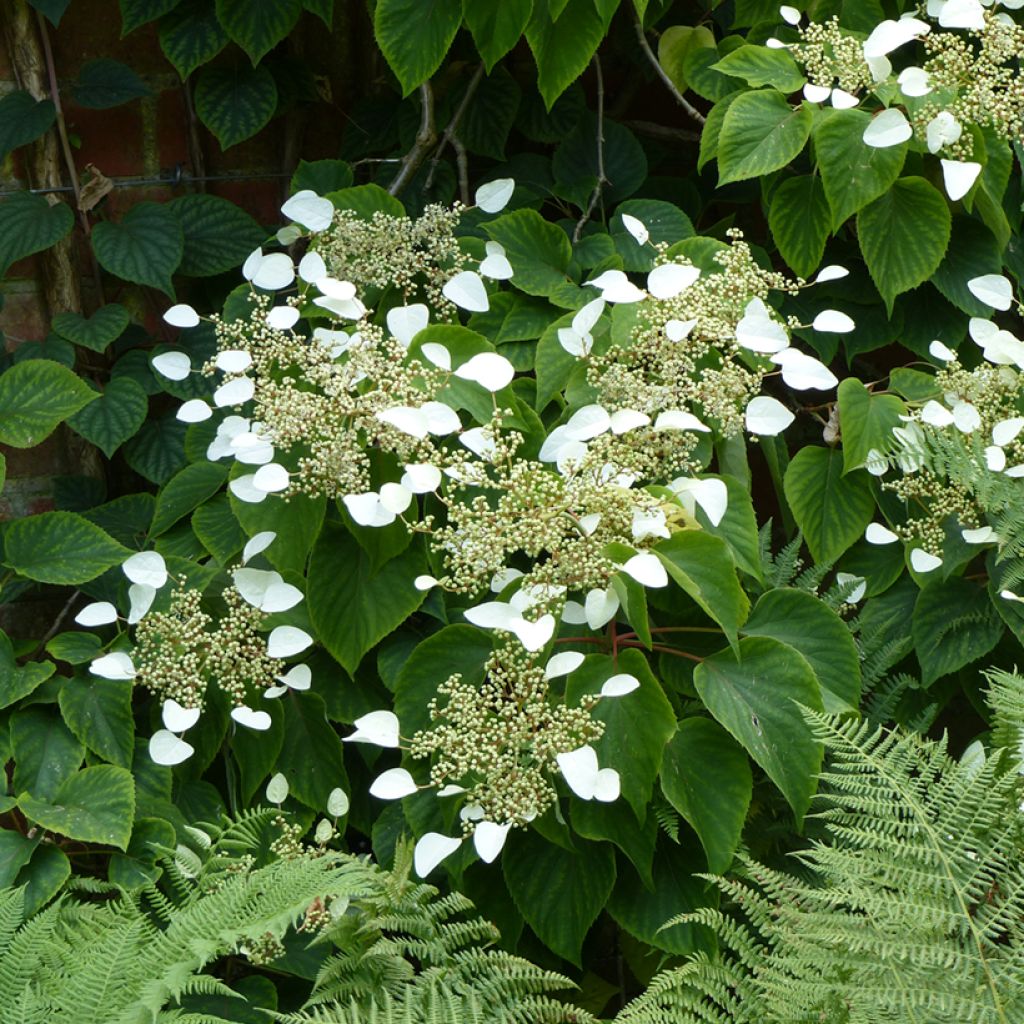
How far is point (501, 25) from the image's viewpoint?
1729 mm

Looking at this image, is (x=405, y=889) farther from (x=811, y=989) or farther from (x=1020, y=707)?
(x=1020, y=707)

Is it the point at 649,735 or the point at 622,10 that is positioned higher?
the point at 622,10

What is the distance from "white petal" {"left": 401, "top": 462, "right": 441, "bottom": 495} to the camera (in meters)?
1.47

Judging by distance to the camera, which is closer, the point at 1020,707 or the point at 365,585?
the point at 1020,707

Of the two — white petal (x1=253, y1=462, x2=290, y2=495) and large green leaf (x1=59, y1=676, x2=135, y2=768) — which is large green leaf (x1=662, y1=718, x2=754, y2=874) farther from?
large green leaf (x1=59, y1=676, x2=135, y2=768)

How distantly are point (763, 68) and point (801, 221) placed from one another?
0.22 meters

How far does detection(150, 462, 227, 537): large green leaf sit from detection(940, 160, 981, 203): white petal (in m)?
1.04

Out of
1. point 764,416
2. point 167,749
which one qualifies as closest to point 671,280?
point 764,416

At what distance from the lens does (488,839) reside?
1357mm

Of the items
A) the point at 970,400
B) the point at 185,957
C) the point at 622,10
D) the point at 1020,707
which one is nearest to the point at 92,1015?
the point at 185,957

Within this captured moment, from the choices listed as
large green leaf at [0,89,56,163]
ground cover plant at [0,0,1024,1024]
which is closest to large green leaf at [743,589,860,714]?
ground cover plant at [0,0,1024,1024]

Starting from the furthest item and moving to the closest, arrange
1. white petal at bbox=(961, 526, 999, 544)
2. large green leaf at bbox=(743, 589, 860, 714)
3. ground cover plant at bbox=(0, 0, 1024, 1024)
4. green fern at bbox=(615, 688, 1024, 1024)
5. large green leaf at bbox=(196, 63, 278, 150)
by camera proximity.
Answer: large green leaf at bbox=(196, 63, 278, 150) < white petal at bbox=(961, 526, 999, 544) < large green leaf at bbox=(743, 589, 860, 714) < ground cover plant at bbox=(0, 0, 1024, 1024) < green fern at bbox=(615, 688, 1024, 1024)

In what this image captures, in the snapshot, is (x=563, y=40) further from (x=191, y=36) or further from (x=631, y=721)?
(x=631, y=721)

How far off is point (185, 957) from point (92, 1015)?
129 millimetres
